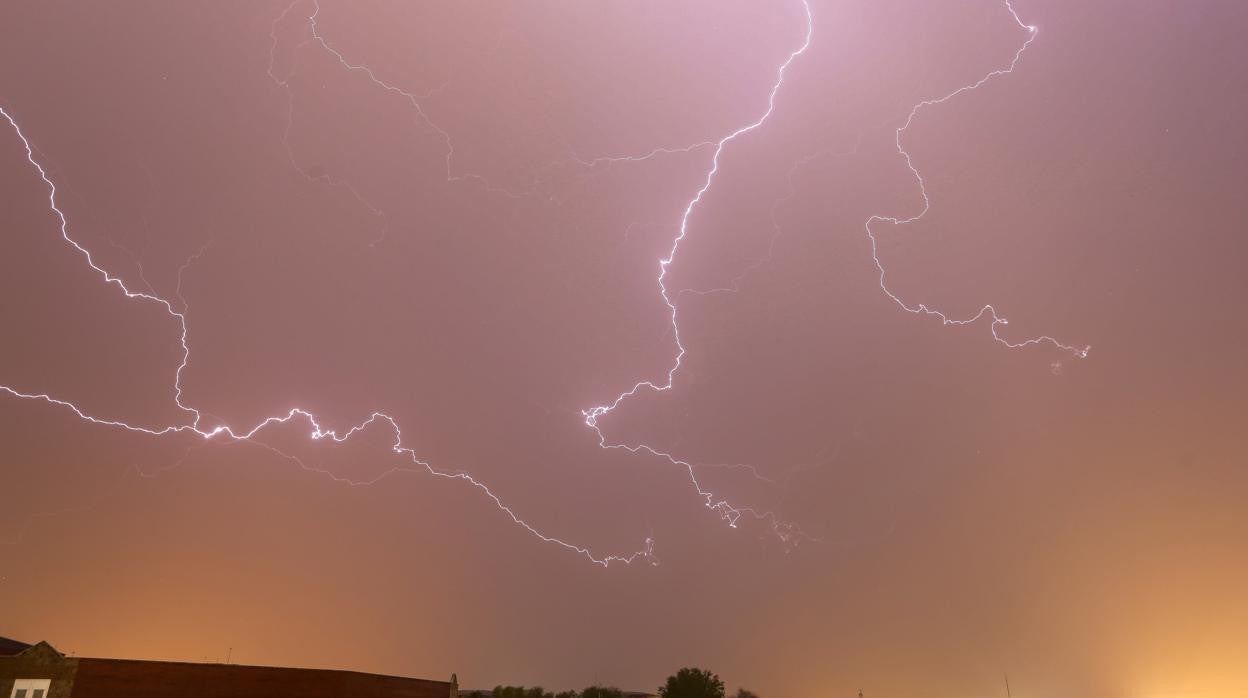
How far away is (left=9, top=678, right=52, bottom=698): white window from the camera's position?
1348 cm

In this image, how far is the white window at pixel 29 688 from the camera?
44.2ft

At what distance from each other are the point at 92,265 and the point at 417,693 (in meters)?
12.3

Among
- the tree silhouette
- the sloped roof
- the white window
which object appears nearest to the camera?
the white window

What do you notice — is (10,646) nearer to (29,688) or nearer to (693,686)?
(29,688)

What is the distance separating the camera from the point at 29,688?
1355cm

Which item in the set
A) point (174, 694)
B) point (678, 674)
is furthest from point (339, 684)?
point (678, 674)

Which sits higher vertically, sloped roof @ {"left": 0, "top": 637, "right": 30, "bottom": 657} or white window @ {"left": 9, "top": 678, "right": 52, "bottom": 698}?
sloped roof @ {"left": 0, "top": 637, "right": 30, "bottom": 657}

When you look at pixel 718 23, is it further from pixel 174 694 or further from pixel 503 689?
pixel 503 689

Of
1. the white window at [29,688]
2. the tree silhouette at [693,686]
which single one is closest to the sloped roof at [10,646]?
the white window at [29,688]

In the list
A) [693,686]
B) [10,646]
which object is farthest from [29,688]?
[693,686]

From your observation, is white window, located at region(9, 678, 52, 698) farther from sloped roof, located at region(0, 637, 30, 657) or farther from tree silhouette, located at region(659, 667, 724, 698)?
tree silhouette, located at region(659, 667, 724, 698)

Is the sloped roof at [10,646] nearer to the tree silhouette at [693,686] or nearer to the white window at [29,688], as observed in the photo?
the white window at [29,688]

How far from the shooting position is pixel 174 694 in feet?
45.8

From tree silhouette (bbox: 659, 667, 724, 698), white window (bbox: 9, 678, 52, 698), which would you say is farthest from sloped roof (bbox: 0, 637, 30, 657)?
tree silhouette (bbox: 659, 667, 724, 698)
